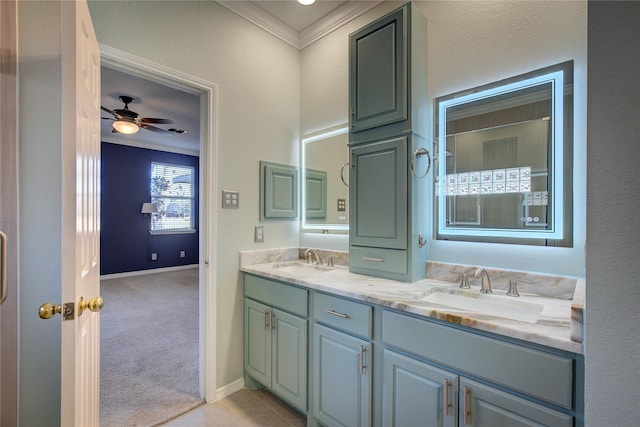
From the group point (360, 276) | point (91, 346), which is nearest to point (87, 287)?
point (91, 346)

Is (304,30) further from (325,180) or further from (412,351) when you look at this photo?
(412,351)

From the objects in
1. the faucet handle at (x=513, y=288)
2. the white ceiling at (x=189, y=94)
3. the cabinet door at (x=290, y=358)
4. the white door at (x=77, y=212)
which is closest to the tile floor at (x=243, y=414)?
the cabinet door at (x=290, y=358)

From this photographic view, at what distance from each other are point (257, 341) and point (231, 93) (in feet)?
5.97

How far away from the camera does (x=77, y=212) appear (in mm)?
984

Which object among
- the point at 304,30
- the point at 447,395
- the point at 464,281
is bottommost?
the point at 447,395

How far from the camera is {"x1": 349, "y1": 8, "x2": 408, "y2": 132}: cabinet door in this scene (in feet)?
5.54

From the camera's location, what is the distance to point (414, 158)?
166 cm

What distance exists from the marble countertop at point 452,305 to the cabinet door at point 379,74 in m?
0.95

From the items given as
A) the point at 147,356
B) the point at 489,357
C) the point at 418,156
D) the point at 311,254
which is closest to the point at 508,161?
the point at 418,156

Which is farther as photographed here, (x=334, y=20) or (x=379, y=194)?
(x=334, y=20)

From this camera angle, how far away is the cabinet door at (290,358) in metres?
1.75

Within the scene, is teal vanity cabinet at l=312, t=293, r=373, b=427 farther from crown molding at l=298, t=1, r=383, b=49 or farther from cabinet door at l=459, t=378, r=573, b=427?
crown molding at l=298, t=1, r=383, b=49

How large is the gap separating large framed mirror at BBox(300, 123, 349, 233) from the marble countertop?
0.42 m

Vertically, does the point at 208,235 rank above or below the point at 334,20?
below
